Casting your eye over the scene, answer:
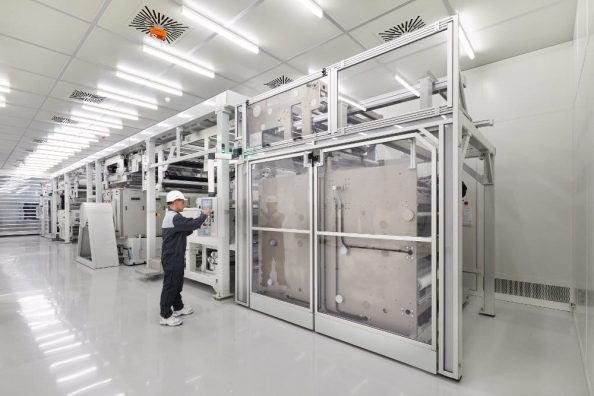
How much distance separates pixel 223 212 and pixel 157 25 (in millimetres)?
2677

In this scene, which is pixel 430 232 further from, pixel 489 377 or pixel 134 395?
pixel 134 395

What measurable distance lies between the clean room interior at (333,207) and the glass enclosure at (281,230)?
2 centimetres

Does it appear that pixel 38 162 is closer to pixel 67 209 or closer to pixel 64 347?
pixel 67 209

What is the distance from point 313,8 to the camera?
11.8 ft

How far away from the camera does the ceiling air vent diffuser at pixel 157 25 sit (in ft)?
12.1

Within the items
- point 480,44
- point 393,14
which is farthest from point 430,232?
point 480,44

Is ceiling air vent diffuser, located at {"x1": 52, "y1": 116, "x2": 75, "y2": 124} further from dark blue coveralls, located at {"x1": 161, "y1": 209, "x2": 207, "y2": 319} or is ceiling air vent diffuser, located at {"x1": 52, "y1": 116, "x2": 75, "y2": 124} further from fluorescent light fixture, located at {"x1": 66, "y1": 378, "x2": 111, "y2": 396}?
fluorescent light fixture, located at {"x1": 66, "y1": 378, "x2": 111, "y2": 396}

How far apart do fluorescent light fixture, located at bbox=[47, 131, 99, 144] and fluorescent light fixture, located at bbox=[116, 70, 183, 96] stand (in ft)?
16.7

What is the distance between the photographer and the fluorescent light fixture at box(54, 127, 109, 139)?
27.4ft

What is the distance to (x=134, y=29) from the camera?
3996 millimetres

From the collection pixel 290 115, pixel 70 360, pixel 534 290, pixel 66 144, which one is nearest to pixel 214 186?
pixel 290 115

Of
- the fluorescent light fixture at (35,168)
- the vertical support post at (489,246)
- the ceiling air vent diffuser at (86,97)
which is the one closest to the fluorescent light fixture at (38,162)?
the fluorescent light fixture at (35,168)

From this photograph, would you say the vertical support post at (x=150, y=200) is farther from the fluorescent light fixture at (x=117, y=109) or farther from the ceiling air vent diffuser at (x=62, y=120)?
the ceiling air vent diffuser at (x=62, y=120)

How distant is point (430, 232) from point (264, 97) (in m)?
2.59
